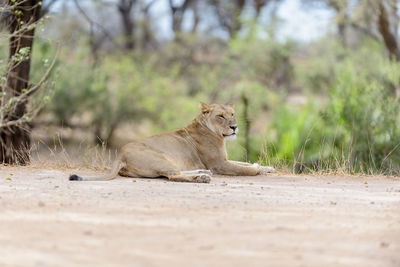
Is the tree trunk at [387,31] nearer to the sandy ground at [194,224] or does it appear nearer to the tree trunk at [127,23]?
the sandy ground at [194,224]

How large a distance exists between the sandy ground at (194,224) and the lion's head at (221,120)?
1398mm

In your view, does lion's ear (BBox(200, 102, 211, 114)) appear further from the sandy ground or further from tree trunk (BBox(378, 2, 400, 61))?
tree trunk (BBox(378, 2, 400, 61))

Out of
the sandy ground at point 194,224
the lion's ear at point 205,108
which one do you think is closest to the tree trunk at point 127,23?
the lion's ear at point 205,108

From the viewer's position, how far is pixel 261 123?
25.2 m

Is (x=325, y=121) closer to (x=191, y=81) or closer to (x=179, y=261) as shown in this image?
(x=179, y=261)

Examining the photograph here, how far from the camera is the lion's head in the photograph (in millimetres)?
8211

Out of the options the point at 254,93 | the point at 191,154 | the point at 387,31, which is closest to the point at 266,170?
the point at 191,154

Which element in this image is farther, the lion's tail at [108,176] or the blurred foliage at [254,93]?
the blurred foliage at [254,93]

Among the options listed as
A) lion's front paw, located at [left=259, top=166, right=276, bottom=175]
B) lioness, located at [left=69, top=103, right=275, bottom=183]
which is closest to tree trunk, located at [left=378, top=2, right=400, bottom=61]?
lion's front paw, located at [left=259, top=166, right=276, bottom=175]

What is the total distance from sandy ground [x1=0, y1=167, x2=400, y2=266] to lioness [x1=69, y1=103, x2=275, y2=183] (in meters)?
0.55

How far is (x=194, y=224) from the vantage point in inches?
180

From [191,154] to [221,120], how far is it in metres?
0.63

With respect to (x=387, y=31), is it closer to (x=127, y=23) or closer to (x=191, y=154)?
(x=191, y=154)

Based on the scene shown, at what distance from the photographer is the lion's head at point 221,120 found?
8211mm
